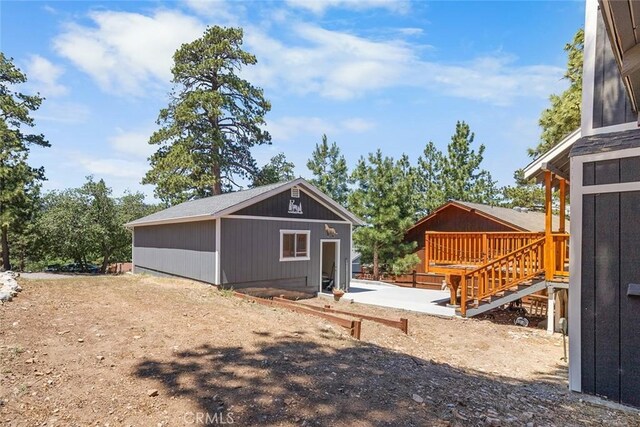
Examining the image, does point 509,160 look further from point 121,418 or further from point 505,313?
point 121,418

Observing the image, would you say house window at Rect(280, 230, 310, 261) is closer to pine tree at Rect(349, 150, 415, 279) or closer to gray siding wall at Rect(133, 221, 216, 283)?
gray siding wall at Rect(133, 221, 216, 283)

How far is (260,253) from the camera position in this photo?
12.6 m

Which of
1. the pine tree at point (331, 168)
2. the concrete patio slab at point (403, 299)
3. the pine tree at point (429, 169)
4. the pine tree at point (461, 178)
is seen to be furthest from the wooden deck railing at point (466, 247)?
the pine tree at point (331, 168)

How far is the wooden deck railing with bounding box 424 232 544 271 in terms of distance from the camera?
410 inches

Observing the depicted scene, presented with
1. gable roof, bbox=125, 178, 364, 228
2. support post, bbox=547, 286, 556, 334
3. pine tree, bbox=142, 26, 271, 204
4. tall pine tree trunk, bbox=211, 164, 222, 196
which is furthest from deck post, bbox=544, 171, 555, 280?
tall pine tree trunk, bbox=211, 164, 222, 196

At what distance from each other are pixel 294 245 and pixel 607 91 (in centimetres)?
1023

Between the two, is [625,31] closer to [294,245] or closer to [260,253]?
[260,253]

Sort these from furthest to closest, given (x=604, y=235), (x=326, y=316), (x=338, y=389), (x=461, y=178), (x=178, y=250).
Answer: (x=461, y=178), (x=178, y=250), (x=326, y=316), (x=604, y=235), (x=338, y=389)

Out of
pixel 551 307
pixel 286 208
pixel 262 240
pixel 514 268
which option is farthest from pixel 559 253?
pixel 262 240

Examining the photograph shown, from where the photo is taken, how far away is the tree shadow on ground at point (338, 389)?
3.22m

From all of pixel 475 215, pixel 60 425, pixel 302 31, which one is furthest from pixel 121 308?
pixel 475 215

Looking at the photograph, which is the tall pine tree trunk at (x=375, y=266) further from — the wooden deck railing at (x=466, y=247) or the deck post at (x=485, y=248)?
the deck post at (x=485, y=248)

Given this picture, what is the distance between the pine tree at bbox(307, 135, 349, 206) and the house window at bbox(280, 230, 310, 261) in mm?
20988

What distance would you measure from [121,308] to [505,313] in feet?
33.1
